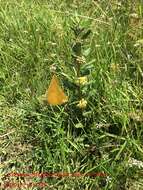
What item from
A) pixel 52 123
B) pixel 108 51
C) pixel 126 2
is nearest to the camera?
pixel 52 123

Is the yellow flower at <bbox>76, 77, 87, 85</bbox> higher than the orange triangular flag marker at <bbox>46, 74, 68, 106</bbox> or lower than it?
higher

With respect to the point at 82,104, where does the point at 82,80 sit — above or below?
above

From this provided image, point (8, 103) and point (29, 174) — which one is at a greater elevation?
point (8, 103)

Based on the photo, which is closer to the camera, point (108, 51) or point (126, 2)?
point (108, 51)

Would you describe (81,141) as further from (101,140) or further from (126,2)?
(126,2)

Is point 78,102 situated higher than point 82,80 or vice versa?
point 82,80

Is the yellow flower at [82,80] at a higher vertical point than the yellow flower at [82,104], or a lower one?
higher

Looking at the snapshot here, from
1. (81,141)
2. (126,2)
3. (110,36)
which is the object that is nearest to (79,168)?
(81,141)

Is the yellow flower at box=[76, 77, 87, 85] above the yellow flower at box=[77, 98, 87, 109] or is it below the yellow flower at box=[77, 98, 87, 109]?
above
